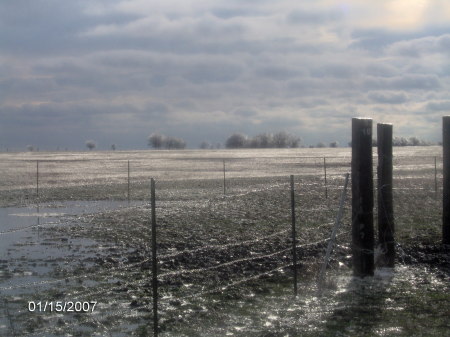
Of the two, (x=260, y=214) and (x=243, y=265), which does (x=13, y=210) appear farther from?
(x=243, y=265)

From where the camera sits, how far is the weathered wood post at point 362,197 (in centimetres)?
930

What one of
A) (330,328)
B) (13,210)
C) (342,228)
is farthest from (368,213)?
(13,210)

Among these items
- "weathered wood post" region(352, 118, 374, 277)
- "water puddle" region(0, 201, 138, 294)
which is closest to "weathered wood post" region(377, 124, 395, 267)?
"weathered wood post" region(352, 118, 374, 277)

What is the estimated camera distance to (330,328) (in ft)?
22.3

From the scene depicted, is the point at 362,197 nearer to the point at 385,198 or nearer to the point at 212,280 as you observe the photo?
the point at 385,198

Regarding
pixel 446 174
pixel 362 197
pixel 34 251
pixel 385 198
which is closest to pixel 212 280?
pixel 362 197

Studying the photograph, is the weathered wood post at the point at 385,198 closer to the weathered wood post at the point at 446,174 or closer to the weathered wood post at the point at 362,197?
the weathered wood post at the point at 362,197

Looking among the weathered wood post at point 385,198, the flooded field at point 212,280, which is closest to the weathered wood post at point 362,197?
the flooded field at point 212,280

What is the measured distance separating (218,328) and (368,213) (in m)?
Result: 3.81

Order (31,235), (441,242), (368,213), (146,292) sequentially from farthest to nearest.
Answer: (31,235) < (441,242) < (368,213) < (146,292)

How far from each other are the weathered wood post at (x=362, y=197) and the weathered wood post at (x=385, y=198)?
731 millimetres

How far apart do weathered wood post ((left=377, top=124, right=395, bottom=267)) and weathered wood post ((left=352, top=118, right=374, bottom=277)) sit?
2.40 feet

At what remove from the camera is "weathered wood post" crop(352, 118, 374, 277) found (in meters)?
9.30

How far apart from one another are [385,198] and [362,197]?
3.17 feet
